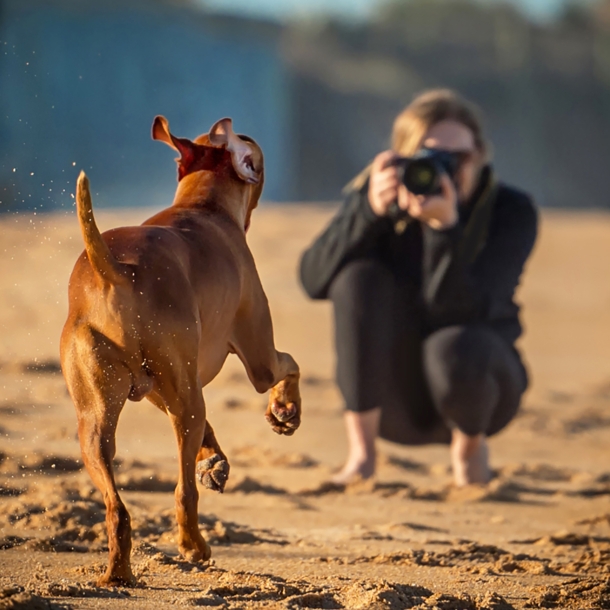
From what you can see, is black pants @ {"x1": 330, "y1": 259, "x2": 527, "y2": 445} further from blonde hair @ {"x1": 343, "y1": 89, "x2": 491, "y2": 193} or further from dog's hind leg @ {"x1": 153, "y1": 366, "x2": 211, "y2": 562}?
dog's hind leg @ {"x1": 153, "y1": 366, "x2": 211, "y2": 562}

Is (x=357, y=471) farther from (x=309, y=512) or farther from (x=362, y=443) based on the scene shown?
(x=309, y=512)

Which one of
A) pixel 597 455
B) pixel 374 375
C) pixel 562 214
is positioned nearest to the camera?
pixel 374 375

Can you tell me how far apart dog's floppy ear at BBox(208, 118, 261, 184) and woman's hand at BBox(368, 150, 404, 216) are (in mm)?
1611

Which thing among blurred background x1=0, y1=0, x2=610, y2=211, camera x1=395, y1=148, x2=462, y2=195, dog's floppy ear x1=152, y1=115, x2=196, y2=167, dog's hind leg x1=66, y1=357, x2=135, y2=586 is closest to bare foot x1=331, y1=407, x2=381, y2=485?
camera x1=395, y1=148, x2=462, y2=195

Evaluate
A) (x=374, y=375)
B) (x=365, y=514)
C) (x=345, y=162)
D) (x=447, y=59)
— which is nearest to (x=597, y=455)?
(x=374, y=375)

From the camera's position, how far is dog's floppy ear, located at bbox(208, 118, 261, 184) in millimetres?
2645

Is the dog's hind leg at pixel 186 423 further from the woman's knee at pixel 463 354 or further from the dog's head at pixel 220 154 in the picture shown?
the woman's knee at pixel 463 354

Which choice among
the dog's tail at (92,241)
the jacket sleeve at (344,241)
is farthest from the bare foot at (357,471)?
the dog's tail at (92,241)

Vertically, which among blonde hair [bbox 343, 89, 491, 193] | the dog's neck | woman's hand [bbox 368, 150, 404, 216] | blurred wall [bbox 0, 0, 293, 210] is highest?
blurred wall [bbox 0, 0, 293, 210]

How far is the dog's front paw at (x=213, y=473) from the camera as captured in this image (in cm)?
246

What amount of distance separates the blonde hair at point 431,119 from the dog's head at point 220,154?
1.96 metres

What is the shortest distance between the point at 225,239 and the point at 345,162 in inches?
934

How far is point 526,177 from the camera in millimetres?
27016

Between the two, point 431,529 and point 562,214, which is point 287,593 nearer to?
point 431,529
